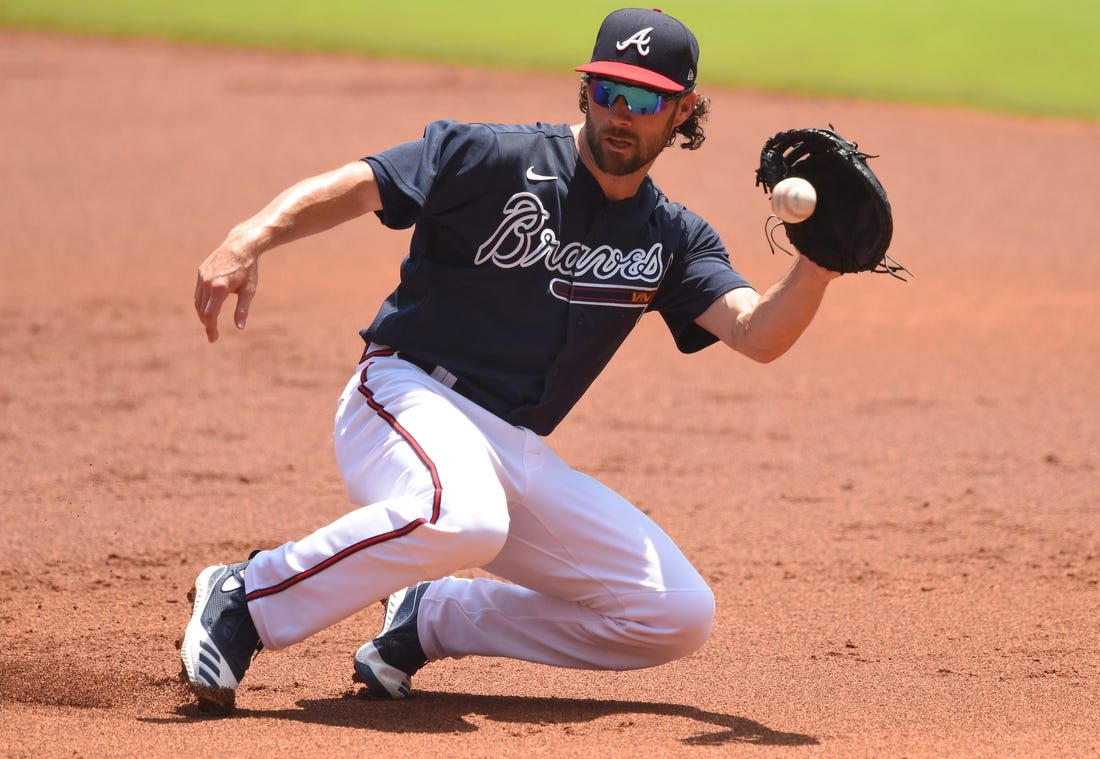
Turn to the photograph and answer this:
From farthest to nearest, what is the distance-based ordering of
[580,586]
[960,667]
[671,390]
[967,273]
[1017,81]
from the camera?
[1017,81] → [967,273] → [671,390] → [960,667] → [580,586]

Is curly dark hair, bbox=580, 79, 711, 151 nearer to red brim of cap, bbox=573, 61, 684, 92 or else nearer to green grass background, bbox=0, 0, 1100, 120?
red brim of cap, bbox=573, 61, 684, 92

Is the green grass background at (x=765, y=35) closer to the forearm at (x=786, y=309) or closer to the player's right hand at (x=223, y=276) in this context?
the forearm at (x=786, y=309)

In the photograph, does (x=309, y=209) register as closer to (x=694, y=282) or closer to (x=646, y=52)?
(x=646, y=52)

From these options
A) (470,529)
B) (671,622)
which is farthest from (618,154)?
(671,622)

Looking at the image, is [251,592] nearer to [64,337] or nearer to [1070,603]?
[1070,603]

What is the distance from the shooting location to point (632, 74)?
2990mm

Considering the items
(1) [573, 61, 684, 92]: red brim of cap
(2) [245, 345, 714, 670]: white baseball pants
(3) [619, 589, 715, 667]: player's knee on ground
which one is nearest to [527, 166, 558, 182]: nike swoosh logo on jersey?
(1) [573, 61, 684, 92]: red brim of cap

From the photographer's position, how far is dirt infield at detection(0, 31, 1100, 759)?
2.98 meters

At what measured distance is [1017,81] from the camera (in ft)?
46.5

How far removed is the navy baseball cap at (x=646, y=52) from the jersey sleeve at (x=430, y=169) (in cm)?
30

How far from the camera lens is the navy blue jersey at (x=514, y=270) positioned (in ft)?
9.74

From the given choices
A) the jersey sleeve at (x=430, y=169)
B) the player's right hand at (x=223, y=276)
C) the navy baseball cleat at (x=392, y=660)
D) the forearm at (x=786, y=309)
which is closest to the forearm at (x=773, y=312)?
the forearm at (x=786, y=309)

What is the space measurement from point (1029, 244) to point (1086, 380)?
135 inches

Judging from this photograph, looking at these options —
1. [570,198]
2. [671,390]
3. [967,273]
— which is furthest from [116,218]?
[570,198]
